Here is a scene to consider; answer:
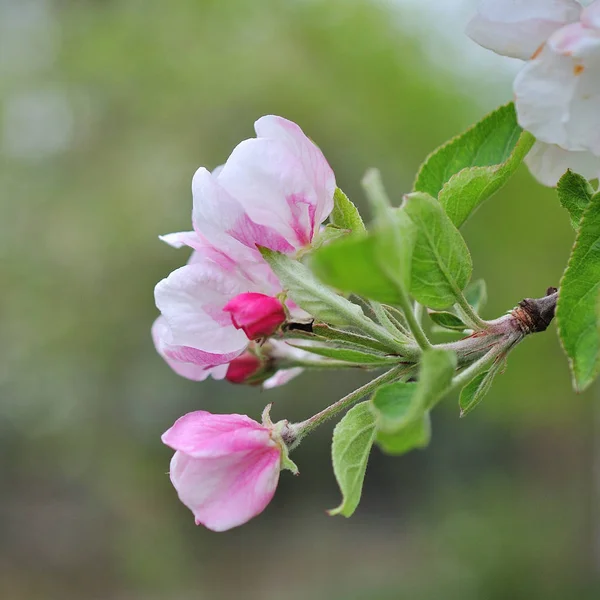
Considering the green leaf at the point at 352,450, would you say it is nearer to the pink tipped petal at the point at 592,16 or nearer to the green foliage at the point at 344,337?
the green foliage at the point at 344,337

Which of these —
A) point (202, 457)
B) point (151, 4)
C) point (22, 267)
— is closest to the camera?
point (202, 457)

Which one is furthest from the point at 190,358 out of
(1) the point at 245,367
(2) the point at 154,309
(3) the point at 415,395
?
(2) the point at 154,309

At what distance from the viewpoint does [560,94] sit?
0.30 meters

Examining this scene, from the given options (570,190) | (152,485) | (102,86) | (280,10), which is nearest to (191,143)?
(102,86)

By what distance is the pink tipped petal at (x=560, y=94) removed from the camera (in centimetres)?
30

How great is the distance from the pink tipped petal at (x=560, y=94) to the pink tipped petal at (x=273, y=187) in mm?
94

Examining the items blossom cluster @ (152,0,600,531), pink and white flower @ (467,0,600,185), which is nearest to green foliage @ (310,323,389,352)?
blossom cluster @ (152,0,600,531)

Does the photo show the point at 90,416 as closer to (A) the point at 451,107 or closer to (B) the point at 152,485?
(B) the point at 152,485

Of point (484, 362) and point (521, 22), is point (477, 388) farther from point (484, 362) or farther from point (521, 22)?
point (521, 22)

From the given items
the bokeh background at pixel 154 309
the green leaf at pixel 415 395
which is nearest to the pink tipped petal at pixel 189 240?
the green leaf at pixel 415 395

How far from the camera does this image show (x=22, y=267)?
186 inches

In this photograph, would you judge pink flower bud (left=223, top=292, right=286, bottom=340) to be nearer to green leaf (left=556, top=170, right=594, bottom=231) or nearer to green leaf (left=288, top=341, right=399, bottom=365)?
green leaf (left=288, top=341, right=399, bottom=365)

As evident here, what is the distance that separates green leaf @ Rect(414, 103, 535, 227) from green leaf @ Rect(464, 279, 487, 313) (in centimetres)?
11

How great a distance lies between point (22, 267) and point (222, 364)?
15.4 ft
